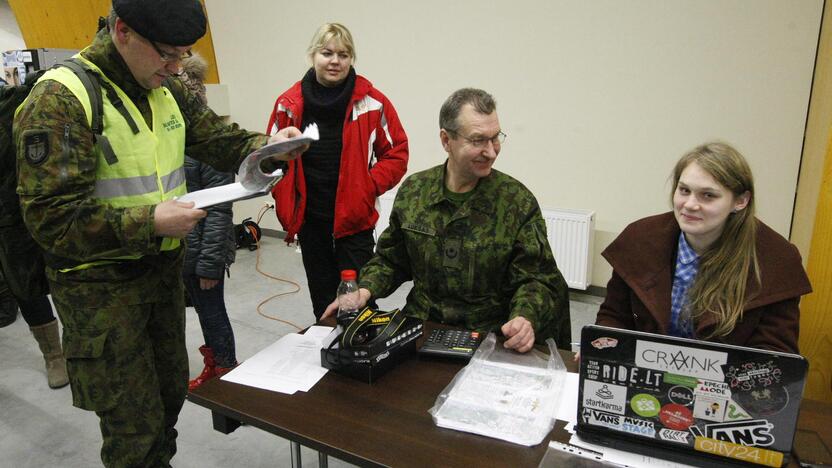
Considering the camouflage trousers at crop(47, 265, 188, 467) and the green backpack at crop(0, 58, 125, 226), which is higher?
the green backpack at crop(0, 58, 125, 226)

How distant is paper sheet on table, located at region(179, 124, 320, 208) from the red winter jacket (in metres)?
0.92

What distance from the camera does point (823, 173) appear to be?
4.98 feet

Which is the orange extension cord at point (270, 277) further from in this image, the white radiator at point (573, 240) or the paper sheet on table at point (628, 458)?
the paper sheet on table at point (628, 458)

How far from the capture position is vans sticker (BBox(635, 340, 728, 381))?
2.83 ft

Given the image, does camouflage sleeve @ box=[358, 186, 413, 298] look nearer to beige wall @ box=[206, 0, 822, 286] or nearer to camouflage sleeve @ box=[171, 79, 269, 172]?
camouflage sleeve @ box=[171, 79, 269, 172]

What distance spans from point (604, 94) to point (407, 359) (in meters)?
2.69

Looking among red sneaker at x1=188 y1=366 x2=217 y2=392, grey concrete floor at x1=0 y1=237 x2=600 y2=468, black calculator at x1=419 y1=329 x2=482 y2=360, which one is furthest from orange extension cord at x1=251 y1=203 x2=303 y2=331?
black calculator at x1=419 y1=329 x2=482 y2=360

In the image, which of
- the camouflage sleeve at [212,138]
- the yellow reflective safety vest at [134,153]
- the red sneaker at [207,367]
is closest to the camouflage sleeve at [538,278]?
the camouflage sleeve at [212,138]

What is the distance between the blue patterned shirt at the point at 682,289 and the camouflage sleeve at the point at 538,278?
0.33 meters

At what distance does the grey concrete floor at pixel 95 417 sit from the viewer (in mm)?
2160

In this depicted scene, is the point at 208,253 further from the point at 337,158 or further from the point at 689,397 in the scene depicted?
the point at 689,397

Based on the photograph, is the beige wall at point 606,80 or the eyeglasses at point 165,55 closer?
the eyeglasses at point 165,55

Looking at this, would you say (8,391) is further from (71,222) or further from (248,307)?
(71,222)

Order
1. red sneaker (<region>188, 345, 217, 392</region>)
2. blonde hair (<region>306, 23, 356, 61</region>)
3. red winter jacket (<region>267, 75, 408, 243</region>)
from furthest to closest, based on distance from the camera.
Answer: red sneaker (<region>188, 345, 217, 392</region>) < red winter jacket (<region>267, 75, 408, 243</region>) < blonde hair (<region>306, 23, 356, 61</region>)
